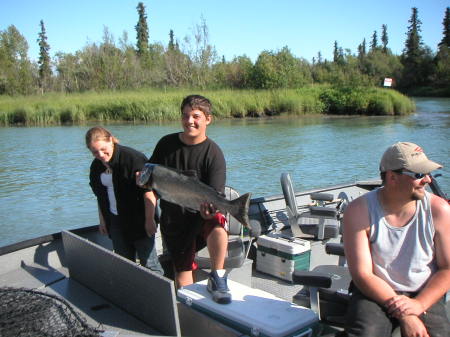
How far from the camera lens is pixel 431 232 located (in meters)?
2.26

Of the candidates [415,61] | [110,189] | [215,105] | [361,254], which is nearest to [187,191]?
[110,189]

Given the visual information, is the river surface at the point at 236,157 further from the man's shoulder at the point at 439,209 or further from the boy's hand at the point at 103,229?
the man's shoulder at the point at 439,209

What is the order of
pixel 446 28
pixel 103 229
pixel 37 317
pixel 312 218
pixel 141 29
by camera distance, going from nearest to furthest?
pixel 37 317 → pixel 103 229 → pixel 312 218 → pixel 141 29 → pixel 446 28

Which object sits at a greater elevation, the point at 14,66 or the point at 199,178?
the point at 14,66

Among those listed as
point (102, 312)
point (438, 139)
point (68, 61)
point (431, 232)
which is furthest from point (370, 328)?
point (68, 61)

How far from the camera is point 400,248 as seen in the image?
7.49ft

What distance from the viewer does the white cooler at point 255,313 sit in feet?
7.33

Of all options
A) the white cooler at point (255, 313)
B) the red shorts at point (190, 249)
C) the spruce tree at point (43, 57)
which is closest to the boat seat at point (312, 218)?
the red shorts at point (190, 249)

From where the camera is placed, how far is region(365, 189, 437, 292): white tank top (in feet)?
7.44

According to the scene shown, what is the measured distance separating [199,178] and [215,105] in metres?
22.8

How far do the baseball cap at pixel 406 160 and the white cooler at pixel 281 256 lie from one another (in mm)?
1875

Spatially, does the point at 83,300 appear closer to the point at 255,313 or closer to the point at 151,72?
the point at 255,313

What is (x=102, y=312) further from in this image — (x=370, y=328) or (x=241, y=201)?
(x=370, y=328)

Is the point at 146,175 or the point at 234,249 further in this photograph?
the point at 234,249
